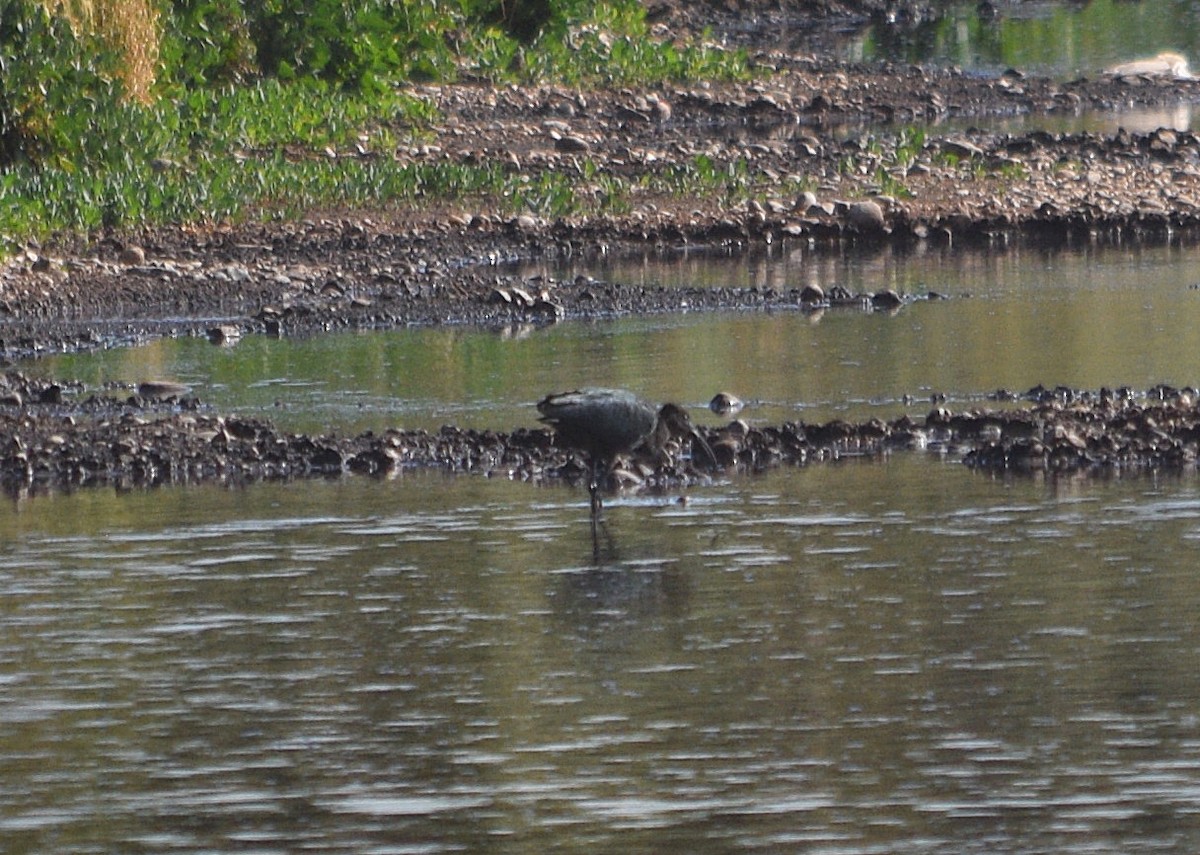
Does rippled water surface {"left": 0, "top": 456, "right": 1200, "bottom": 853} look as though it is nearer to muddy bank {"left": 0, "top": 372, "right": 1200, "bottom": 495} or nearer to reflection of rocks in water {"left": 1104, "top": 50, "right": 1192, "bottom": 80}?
muddy bank {"left": 0, "top": 372, "right": 1200, "bottom": 495}

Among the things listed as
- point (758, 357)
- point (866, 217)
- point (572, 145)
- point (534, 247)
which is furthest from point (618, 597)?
point (572, 145)

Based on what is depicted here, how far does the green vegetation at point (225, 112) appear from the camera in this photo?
880 inches

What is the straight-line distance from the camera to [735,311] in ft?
63.1

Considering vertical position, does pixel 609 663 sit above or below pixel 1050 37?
below

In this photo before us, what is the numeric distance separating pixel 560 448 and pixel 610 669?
4.20m

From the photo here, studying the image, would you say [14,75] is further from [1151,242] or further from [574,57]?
[574,57]

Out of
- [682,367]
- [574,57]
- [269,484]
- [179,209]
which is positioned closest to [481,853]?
[269,484]

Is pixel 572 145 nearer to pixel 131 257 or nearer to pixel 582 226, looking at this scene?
pixel 582 226

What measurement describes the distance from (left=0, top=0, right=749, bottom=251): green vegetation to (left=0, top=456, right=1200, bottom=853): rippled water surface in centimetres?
1009

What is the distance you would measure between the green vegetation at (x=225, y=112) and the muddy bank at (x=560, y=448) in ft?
23.8

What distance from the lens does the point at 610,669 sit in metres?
8.95

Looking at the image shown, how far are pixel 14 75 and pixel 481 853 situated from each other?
16750mm

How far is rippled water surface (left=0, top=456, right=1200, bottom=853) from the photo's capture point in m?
7.31

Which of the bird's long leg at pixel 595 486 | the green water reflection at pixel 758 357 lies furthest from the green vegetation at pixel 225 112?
the bird's long leg at pixel 595 486
